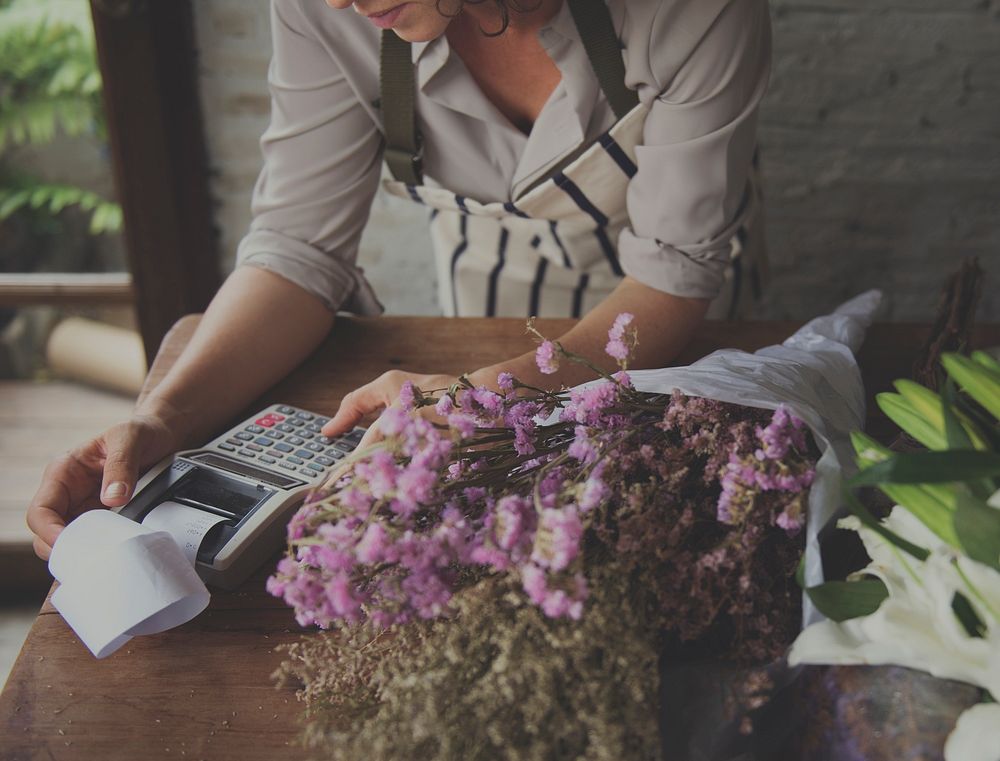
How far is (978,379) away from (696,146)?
1.64 feet

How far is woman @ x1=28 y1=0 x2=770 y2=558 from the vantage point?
0.90 m

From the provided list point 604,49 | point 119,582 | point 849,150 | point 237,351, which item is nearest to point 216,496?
point 119,582

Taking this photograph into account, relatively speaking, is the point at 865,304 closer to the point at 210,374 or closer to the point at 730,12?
the point at 730,12

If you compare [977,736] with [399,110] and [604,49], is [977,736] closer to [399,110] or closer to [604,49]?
[604,49]

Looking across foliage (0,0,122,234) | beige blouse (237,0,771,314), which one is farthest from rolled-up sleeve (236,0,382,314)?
foliage (0,0,122,234)

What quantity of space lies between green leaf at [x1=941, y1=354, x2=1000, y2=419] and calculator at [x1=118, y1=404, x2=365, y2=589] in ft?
1.68

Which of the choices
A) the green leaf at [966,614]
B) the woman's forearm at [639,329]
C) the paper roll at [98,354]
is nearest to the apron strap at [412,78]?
the woman's forearm at [639,329]

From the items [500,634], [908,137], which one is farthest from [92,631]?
[908,137]

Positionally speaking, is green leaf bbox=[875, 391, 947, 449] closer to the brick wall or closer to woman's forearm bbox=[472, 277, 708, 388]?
woman's forearm bbox=[472, 277, 708, 388]

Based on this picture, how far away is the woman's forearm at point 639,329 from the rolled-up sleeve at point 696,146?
0.02 meters

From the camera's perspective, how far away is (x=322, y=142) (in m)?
1.05

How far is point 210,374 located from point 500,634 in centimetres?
55

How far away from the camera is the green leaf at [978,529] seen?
45 centimetres

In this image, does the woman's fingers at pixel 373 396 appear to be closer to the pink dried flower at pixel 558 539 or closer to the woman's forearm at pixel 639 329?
the woman's forearm at pixel 639 329
